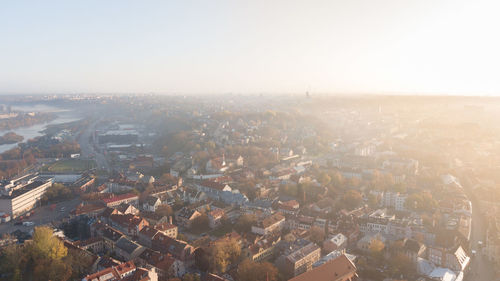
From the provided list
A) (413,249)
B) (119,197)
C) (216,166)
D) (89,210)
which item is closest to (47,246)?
(89,210)

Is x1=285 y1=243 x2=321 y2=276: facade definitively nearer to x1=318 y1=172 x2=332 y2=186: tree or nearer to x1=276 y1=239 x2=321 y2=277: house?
x1=276 y1=239 x2=321 y2=277: house

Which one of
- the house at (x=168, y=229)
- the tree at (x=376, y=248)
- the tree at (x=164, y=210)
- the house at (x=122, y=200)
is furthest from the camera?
the house at (x=122, y=200)

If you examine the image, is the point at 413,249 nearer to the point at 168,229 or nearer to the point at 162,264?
the point at 162,264

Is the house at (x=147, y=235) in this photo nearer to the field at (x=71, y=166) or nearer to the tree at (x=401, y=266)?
the tree at (x=401, y=266)

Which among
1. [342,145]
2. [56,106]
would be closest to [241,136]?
[342,145]

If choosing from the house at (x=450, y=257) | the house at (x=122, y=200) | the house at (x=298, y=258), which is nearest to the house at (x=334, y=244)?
the house at (x=298, y=258)

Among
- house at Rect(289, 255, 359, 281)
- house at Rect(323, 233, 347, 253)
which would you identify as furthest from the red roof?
house at Rect(289, 255, 359, 281)
